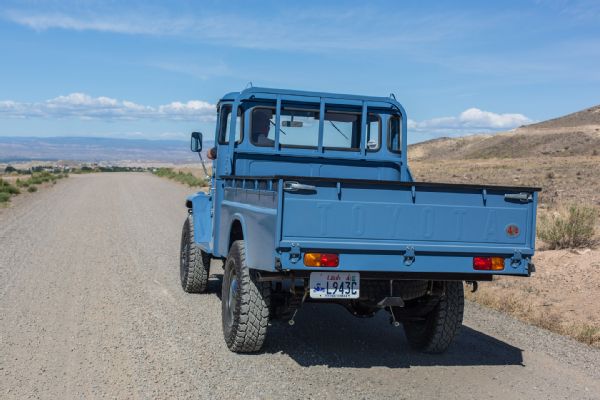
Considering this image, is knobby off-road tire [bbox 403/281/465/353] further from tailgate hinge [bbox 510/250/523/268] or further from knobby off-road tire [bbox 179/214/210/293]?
knobby off-road tire [bbox 179/214/210/293]

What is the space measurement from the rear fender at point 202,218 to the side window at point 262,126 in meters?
1.46

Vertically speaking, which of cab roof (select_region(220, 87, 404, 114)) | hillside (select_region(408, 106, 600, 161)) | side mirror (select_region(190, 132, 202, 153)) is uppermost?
hillside (select_region(408, 106, 600, 161))

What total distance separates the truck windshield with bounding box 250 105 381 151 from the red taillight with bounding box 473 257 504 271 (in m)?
2.66

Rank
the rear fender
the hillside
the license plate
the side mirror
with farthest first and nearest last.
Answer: the hillside, the side mirror, the rear fender, the license plate

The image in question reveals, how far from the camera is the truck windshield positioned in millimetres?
7922

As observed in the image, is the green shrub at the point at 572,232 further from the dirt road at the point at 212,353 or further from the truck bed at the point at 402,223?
the truck bed at the point at 402,223

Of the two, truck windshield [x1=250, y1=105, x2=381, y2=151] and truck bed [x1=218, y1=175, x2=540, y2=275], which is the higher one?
truck windshield [x1=250, y1=105, x2=381, y2=151]

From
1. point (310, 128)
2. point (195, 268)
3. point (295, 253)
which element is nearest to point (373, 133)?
point (310, 128)

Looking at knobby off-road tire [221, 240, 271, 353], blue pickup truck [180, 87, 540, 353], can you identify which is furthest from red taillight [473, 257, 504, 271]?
knobby off-road tire [221, 240, 271, 353]

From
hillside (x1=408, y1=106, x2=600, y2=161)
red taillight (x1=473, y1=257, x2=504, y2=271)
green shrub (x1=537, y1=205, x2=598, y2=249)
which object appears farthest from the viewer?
hillside (x1=408, y1=106, x2=600, y2=161)

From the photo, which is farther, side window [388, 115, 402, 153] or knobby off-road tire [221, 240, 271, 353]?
side window [388, 115, 402, 153]

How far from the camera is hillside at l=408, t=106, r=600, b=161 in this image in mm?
69463

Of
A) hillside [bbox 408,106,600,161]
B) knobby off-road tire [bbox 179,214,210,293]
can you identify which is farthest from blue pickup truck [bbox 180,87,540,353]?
hillside [bbox 408,106,600,161]

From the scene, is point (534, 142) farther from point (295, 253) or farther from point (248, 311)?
point (295, 253)
